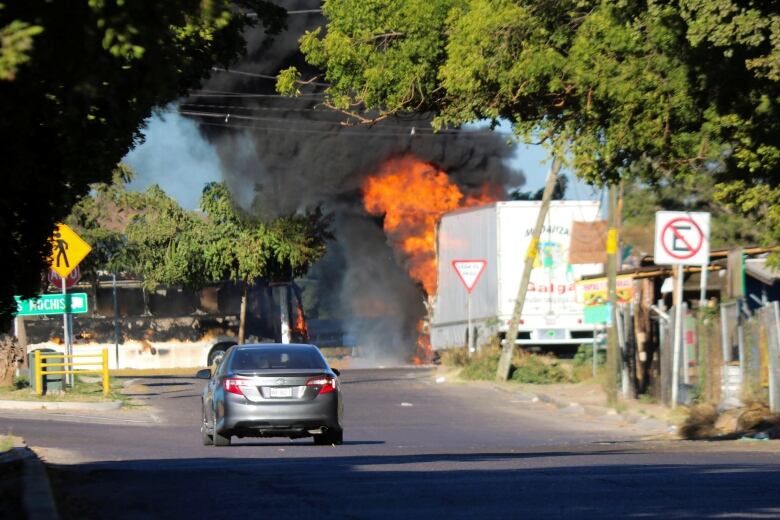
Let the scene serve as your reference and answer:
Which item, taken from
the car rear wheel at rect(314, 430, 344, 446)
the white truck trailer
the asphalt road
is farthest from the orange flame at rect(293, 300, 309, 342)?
the car rear wheel at rect(314, 430, 344, 446)

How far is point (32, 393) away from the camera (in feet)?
91.9

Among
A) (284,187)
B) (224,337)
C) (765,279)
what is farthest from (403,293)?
(765,279)

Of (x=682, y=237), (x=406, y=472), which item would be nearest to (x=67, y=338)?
(x=682, y=237)

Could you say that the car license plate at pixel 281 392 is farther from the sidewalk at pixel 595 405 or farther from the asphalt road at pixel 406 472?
the sidewalk at pixel 595 405

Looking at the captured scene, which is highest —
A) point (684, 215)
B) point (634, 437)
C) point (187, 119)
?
point (187, 119)

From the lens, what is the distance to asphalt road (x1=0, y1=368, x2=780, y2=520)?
31.3 feet

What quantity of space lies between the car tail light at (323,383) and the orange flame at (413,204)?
91.7 feet

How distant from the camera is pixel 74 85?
6.24 meters

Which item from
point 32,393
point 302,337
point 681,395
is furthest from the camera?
point 302,337

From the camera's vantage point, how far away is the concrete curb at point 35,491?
26.7 feet

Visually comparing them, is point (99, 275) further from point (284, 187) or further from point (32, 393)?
point (32, 393)

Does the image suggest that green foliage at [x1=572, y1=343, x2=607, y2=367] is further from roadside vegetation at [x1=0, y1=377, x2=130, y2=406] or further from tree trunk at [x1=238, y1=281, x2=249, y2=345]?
roadside vegetation at [x1=0, y1=377, x2=130, y2=406]

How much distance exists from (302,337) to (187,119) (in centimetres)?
826

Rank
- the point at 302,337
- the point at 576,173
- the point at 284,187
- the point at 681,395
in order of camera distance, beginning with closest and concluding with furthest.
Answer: the point at 576,173
the point at 681,395
the point at 302,337
the point at 284,187
